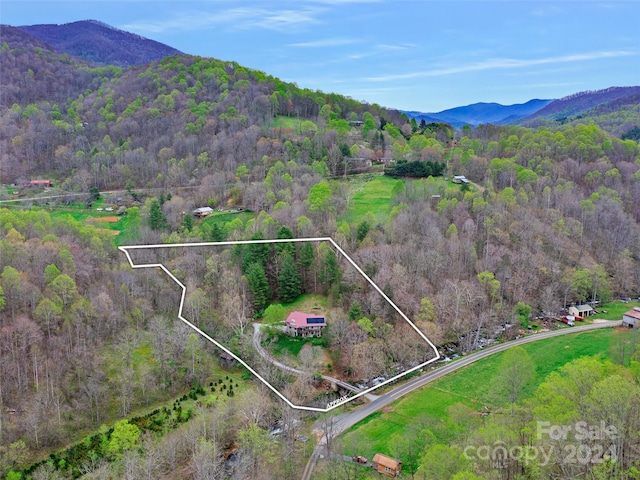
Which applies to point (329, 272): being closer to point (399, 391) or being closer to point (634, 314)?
point (399, 391)

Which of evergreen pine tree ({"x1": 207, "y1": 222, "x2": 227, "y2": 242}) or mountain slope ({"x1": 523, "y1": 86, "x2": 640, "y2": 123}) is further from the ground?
mountain slope ({"x1": 523, "y1": 86, "x2": 640, "y2": 123})

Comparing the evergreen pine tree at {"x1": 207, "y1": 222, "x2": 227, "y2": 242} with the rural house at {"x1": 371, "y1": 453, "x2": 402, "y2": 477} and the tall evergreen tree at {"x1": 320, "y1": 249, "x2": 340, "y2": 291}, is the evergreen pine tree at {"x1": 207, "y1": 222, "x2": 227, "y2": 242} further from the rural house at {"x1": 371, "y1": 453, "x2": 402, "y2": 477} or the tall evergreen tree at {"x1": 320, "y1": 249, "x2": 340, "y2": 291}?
the tall evergreen tree at {"x1": 320, "y1": 249, "x2": 340, "y2": 291}

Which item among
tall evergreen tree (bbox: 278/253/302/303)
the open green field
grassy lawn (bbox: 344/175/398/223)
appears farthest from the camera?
grassy lawn (bbox: 344/175/398/223)

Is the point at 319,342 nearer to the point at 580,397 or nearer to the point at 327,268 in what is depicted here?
the point at 327,268

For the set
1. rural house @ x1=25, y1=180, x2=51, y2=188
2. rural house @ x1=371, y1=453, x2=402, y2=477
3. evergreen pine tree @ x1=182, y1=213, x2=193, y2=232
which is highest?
rural house @ x1=25, y1=180, x2=51, y2=188

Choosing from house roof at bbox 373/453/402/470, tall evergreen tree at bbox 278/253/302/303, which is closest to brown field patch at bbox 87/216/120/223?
house roof at bbox 373/453/402/470

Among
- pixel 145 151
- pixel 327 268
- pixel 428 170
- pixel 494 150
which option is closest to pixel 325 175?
pixel 428 170

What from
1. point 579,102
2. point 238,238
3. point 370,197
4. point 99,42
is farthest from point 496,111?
point 238,238
